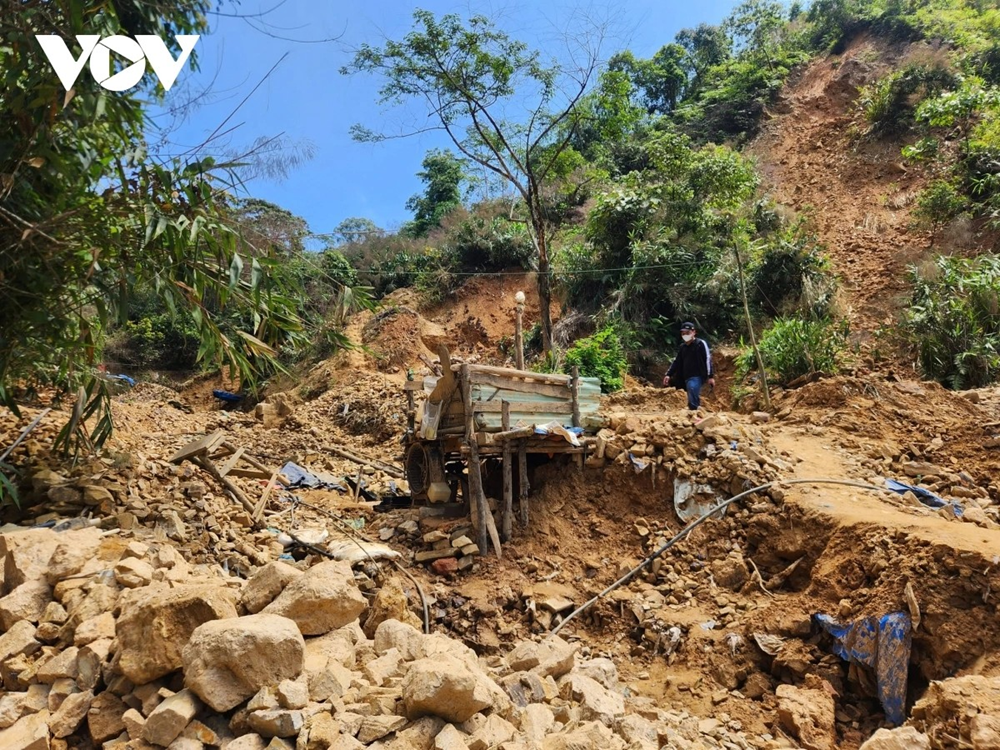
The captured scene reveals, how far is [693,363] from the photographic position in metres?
8.33

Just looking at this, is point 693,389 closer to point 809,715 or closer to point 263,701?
point 809,715

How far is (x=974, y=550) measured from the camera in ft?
14.6

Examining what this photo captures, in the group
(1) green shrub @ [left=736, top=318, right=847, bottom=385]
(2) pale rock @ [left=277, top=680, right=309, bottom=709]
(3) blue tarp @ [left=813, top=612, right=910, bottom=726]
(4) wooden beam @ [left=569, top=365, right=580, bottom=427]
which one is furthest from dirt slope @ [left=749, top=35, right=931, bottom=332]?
(2) pale rock @ [left=277, top=680, right=309, bottom=709]

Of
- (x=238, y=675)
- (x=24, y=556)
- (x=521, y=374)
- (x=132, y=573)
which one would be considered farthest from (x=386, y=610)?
(x=521, y=374)

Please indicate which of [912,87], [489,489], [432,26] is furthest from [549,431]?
[912,87]

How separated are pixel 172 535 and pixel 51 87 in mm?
3501

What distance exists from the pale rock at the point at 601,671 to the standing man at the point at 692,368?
4.01m

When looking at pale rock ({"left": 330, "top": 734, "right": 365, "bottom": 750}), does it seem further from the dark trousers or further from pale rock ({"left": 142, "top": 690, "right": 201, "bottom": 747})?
the dark trousers

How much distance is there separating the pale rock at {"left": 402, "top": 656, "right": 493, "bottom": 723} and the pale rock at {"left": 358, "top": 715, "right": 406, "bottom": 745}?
8cm

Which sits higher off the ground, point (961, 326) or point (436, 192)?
point (436, 192)

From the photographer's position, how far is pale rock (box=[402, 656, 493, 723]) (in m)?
2.49

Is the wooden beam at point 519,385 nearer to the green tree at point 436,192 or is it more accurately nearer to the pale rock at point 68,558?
the pale rock at point 68,558

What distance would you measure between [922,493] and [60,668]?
724cm

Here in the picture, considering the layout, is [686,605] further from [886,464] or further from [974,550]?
[886,464]
